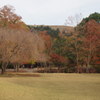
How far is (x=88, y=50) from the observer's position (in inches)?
1480

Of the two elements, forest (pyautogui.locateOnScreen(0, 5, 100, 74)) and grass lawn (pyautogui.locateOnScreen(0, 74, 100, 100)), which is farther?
forest (pyautogui.locateOnScreen(0, 5, 100, 74))

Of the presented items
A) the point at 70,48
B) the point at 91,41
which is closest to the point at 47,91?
the point at 91,41

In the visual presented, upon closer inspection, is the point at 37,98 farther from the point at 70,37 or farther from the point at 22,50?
the point at 70,37

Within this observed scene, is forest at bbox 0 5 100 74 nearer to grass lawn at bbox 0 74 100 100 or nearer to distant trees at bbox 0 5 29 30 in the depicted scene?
distant trees at bbox 0 5 29 30

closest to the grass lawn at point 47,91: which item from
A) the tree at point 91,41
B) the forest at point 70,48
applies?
the forest at point 70,48

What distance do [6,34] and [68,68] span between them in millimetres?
16340

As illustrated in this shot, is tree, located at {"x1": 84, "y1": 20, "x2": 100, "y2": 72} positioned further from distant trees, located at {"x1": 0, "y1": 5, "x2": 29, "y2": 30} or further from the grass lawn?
the grass lawn

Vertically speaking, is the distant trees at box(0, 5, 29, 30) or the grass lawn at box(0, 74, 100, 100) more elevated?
the distant trees at box(0, 5, 29, 30)

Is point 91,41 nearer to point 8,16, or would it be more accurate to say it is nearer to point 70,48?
point 70,48

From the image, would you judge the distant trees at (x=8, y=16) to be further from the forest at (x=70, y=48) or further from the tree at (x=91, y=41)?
the tree at (x=91, y=41)

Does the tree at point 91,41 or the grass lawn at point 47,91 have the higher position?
the tree at point 91,41

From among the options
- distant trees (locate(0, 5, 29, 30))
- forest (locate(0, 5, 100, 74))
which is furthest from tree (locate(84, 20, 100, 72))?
distant trees (locate(0, 5, 29, 30))

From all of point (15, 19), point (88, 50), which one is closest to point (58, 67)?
point (88, 50)

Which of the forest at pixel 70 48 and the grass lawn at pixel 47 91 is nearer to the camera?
the grass lawn at pixel 47 91
